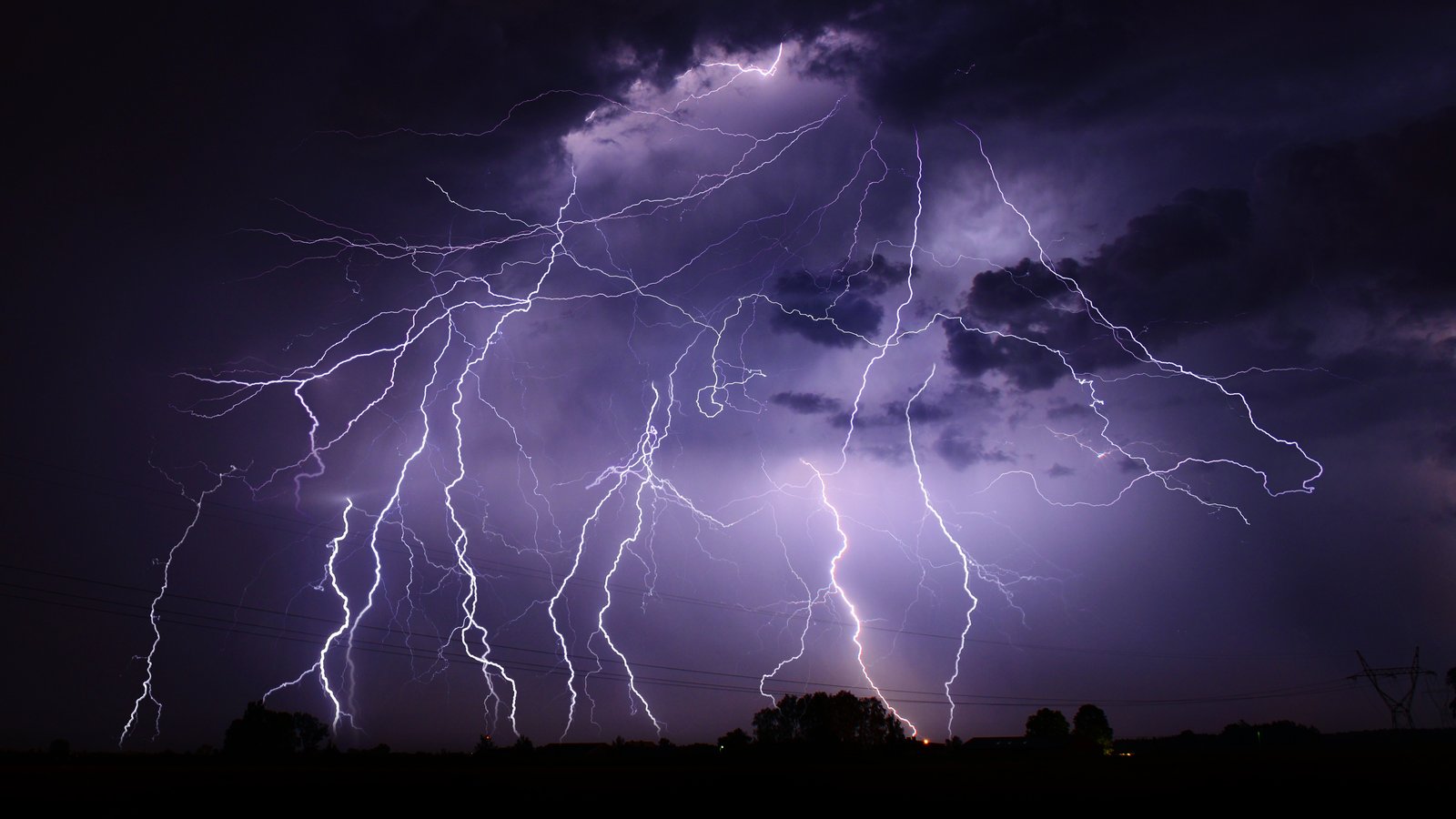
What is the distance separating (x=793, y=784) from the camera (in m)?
11.8

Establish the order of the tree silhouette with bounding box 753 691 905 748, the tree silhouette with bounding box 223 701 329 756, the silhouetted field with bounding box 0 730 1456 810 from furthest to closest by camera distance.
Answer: the tree silhouette with bounding box 753 691 905 748 < the tree silhouette with bounding box 223 701 329 756 < the silhouetted field with bounding box 0 730 1456 810

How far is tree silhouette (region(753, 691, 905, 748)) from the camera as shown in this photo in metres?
55.8

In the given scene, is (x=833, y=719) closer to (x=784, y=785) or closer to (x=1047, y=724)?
(x=1047, y=724)

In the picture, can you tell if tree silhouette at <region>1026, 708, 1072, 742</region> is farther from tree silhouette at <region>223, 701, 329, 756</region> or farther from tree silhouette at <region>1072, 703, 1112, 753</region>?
tree silhouette at <region>223, 701, 329, 756</region>

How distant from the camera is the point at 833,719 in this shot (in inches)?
2207

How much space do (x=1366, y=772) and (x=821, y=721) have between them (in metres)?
46.1

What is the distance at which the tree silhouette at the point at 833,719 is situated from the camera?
55.8 meters

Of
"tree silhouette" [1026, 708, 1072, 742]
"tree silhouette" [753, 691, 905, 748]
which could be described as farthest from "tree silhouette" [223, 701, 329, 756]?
"tree silhouette" [1026, 708, 1072, 742]

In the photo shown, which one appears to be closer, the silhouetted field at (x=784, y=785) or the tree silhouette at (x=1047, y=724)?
the silhouetted field at (x=784, y=785)

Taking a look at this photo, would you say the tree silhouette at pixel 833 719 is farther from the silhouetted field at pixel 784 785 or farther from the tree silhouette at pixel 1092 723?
the silhouetted field at pixel 784 785

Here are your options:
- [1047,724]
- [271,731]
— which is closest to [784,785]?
[271,731]

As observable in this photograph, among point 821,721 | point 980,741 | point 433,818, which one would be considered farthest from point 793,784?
point 821,721

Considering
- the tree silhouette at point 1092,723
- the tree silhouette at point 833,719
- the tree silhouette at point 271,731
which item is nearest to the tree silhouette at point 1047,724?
the tree silhouette at point 1092,723

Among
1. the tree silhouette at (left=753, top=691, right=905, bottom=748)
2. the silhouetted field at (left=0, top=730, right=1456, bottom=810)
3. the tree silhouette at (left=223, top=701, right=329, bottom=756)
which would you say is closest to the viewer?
the silhouetted field at (left=0, top=730, right=1456, bottom=810)
